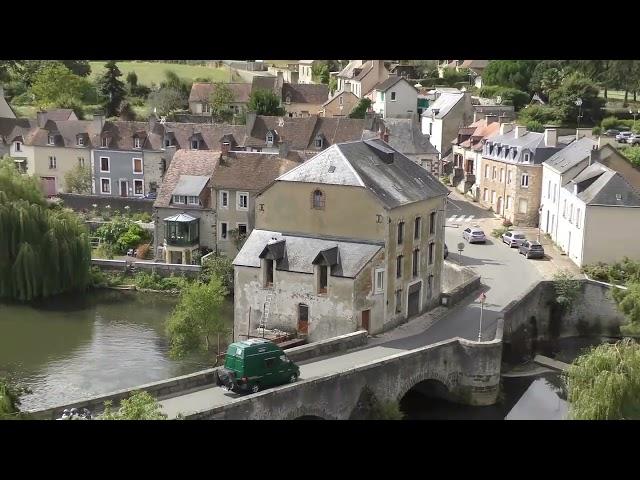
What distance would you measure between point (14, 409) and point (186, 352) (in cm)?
1016

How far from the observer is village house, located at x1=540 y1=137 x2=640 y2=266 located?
3291 cm

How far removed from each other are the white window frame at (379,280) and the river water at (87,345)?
564cm

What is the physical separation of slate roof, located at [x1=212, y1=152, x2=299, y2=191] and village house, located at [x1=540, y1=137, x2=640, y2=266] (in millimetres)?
11021

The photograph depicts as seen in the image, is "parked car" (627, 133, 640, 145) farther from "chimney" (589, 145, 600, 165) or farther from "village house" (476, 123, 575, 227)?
"chimney" (589, 145, 600, 165)

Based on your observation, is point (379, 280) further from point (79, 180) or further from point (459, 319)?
point (79, 180)

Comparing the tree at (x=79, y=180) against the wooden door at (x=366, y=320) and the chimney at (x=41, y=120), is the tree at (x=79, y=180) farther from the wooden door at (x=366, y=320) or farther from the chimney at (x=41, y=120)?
the wooden door at (x=366, y=320)

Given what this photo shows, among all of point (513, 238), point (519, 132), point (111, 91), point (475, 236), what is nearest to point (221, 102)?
point (111, 91)

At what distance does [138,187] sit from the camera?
46.0m

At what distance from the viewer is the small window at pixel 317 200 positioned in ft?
84.8

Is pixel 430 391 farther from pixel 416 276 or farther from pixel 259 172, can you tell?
pixel 259 172

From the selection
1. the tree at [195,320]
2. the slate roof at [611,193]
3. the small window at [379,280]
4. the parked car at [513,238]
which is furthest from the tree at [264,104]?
the small window at [379,280]

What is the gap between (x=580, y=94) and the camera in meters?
59.9

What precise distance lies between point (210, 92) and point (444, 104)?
18.3 m
